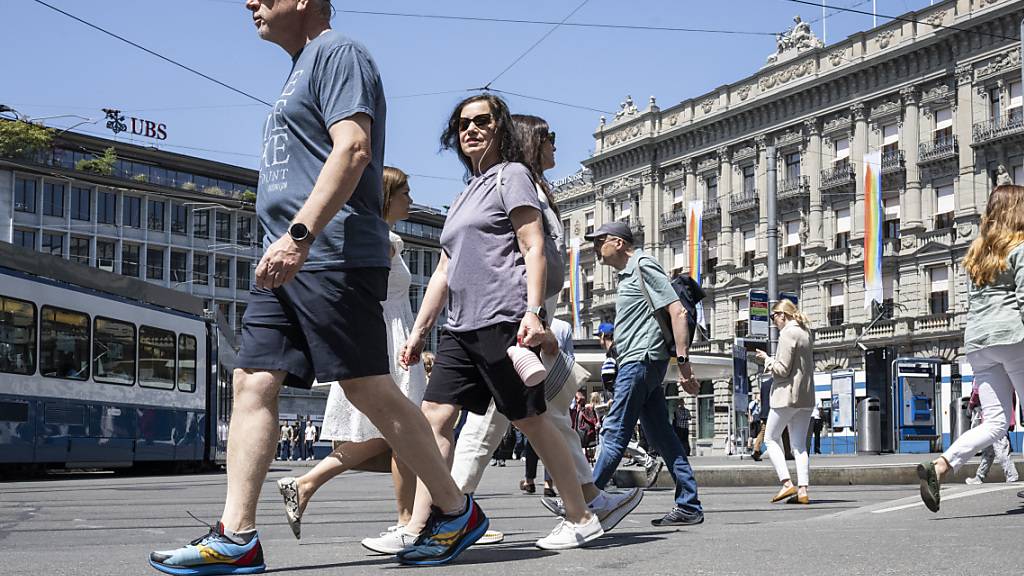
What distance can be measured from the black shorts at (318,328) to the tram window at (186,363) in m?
17.3

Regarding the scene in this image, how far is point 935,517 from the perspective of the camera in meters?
6.61

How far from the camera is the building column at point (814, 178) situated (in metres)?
54.1

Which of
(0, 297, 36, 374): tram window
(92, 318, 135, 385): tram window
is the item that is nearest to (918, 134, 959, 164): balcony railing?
(92, 318, 135, 385): tram window

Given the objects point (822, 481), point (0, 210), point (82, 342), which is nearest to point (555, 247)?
point (822, 481)

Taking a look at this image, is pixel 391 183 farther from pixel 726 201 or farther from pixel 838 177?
pixel 726 201

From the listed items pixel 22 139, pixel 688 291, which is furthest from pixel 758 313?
pixel 22 139

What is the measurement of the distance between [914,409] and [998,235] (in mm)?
26825

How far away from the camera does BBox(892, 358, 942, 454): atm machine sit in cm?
3244

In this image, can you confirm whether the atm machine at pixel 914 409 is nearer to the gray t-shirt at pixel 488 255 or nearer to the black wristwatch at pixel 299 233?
the gray t-shirt at pixel 488 255

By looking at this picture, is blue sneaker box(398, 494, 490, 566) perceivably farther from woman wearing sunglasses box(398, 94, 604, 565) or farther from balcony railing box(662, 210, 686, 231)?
balcony railing box(662, 210, 686, 231)

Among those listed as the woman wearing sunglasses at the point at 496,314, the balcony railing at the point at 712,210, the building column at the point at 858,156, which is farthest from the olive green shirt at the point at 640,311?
the balcony railing at the point at 712,210

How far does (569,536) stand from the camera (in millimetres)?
5008


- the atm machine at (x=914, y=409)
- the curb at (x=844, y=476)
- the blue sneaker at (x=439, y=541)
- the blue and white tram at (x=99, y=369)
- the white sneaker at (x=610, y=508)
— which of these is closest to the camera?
the blue sneaker at (x=439, y=541)

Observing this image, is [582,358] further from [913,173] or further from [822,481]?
[913,173]
